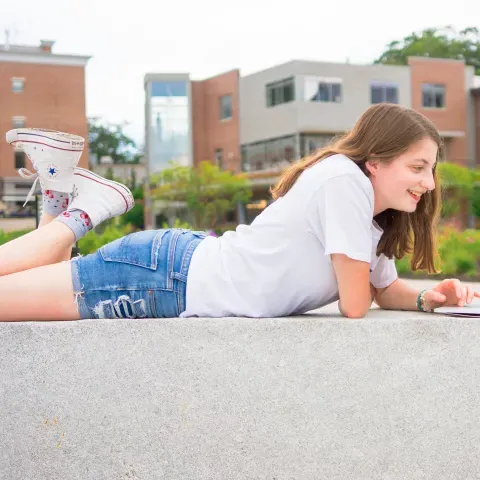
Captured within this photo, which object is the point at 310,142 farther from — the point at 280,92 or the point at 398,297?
the point at 398,297

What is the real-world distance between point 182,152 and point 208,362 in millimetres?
30881

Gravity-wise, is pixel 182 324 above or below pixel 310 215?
below

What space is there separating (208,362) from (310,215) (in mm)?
449

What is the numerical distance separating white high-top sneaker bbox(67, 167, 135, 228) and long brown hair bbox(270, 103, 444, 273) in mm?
531

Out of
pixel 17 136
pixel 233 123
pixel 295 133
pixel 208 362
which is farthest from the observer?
pixel 233 123

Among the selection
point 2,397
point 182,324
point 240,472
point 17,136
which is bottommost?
point 240,472

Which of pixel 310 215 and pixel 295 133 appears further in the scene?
pixel 295 133

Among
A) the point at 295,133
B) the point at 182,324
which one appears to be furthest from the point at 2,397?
the point at 295,133

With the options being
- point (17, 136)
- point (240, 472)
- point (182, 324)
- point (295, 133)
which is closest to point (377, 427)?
point (240, 472)

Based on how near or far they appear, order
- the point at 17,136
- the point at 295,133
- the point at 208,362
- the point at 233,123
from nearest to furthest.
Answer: the point at 208,362
the point at 17,136
the point at 295,133
the point at 233,123

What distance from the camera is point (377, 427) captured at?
1959 millimetres

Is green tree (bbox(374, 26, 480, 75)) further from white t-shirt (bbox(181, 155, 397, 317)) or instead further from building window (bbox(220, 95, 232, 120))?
white t-shirt (bbox(181, 155, 397, 317))

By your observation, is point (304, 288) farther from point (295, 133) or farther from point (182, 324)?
point (295, 133)

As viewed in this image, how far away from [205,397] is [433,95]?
31.2 metres
